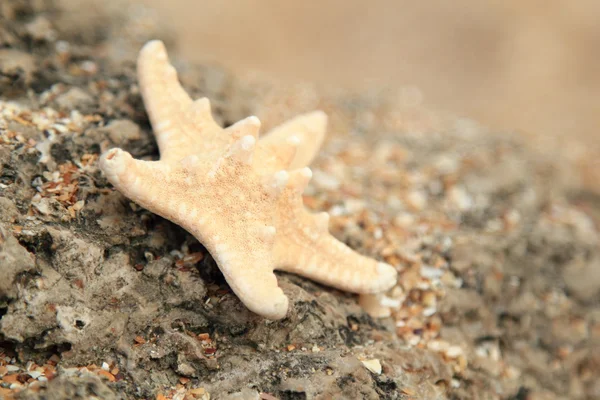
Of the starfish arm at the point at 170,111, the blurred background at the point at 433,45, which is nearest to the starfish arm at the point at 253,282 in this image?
the starfish arm at the point at 170,111

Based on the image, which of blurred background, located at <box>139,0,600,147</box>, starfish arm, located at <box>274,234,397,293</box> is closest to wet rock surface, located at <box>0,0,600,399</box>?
starfish arm, located at <box>274,234,397,293</box>

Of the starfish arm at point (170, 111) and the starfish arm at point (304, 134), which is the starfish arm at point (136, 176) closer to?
the starfish arm at point (170, 111)

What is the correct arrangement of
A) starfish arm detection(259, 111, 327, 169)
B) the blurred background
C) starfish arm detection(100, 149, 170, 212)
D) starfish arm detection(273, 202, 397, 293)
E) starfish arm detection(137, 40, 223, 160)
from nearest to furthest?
starfish arm detection(100, 149, 170, 212), starfish arm detection(273, 202, 397, 293), starfish arm detection(137, 40, 223, 160), starfish arm detection(259, 111, 327, 169), the blurred background

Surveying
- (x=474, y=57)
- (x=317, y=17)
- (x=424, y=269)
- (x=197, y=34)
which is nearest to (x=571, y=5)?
(x=474, y=57)

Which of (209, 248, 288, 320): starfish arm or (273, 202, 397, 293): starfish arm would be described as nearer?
(209, 248, 288, 320): starfish arm

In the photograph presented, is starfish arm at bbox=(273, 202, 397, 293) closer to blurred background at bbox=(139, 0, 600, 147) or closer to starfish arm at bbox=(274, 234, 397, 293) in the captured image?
starfish arm at bbox=(274, 234, 397, 293)

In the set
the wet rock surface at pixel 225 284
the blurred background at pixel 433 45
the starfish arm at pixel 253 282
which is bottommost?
the blurred background at pixel 433 45
